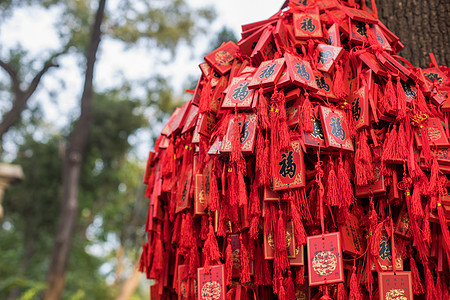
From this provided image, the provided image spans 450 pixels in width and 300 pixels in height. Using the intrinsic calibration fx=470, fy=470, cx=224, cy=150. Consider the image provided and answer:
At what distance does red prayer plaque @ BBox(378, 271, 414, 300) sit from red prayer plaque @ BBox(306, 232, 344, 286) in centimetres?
10

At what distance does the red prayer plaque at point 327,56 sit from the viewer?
1.03 meters

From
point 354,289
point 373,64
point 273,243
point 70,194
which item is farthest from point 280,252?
point 70,194

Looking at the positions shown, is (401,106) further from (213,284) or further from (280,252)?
(213,284)

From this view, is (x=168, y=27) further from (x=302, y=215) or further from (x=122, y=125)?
(x=302, y=215)

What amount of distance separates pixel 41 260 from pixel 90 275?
4.07ft

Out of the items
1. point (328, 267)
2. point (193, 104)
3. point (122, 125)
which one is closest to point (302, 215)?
point (328, 267)

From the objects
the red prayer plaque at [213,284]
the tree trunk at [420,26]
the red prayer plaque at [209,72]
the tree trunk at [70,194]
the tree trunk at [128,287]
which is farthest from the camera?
the tree trunk at [128,287]

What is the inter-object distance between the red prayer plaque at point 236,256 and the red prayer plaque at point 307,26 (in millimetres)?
489

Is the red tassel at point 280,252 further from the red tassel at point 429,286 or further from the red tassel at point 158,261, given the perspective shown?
the red tassel at point 158,261

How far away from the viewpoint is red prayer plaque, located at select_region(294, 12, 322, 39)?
1102 millimetres

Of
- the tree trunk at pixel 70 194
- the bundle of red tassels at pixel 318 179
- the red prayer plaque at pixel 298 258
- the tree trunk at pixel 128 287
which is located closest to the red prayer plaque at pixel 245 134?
the bundle of red tassels at pixel 318 179

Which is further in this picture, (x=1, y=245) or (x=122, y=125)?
(x=122, y=125)

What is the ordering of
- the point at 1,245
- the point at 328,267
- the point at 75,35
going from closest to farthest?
the point at 328,267, the point at 75,35, the point at 1,245

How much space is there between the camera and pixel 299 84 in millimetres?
962
